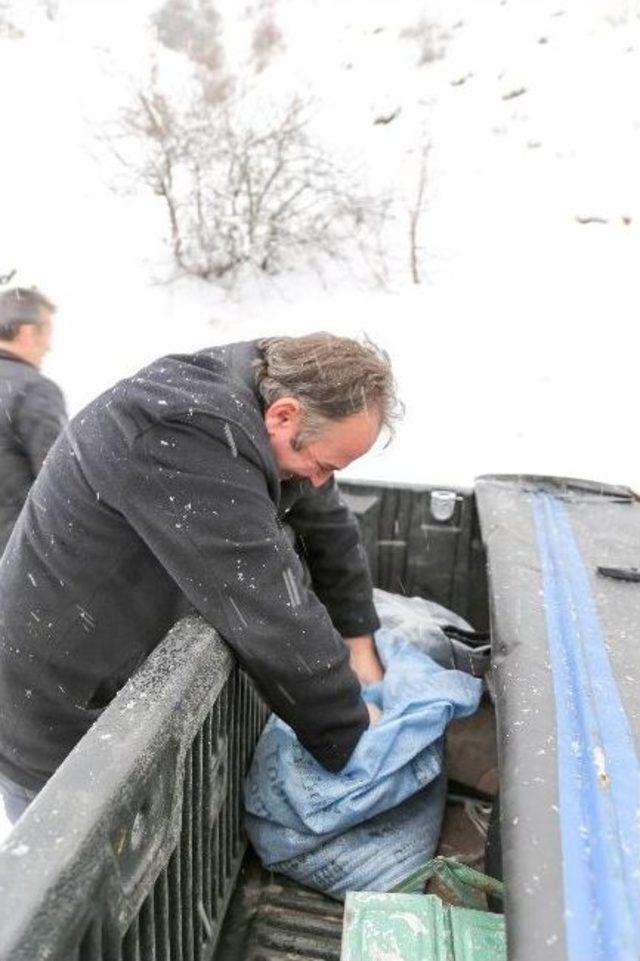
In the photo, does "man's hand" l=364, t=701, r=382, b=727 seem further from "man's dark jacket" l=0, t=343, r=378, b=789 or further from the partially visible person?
the partially visible person

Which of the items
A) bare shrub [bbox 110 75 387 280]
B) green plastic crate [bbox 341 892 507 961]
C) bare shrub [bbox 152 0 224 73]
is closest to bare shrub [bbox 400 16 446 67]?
bare shrub [bbox 152 0 224 73]

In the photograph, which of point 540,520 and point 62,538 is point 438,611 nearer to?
point 540,520

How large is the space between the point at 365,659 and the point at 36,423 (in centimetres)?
186

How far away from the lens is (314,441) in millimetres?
1670

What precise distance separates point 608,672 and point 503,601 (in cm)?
36

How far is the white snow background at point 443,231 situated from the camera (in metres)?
8.85

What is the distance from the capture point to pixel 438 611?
265 cm

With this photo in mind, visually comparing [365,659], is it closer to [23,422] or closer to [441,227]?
[23,422]

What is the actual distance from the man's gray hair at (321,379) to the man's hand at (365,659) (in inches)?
33.0

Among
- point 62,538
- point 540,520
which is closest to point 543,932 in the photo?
point 62,538

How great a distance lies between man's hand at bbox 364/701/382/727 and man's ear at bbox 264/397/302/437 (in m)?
0.69

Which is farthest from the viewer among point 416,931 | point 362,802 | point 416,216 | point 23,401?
point 416,216

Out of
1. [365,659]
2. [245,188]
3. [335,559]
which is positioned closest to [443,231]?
[245,188]

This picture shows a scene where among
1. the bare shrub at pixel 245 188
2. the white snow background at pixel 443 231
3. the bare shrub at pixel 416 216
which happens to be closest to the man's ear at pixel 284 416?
the white snow background at pixel 443 231
